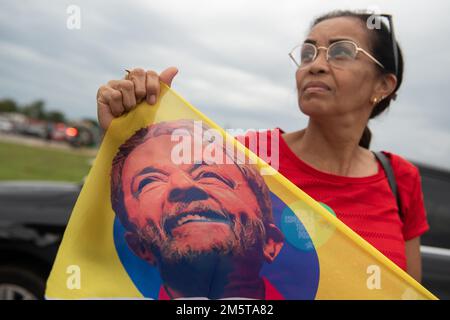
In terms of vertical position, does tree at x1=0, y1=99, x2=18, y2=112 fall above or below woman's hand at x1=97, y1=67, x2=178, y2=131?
above

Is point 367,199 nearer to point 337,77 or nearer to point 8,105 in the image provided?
point 337,77

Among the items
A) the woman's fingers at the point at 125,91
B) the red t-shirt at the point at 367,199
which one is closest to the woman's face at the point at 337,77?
the red t-shirt at the point at 367,199

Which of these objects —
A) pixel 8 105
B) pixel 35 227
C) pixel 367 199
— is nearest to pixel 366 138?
pixel 367 199

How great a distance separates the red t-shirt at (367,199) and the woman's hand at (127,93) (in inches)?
15.0

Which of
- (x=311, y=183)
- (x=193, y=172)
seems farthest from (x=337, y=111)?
(x=193, y=172)

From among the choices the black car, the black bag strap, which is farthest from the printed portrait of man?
the black car

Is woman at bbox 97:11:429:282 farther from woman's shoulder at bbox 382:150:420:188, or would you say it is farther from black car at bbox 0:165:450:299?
black car at bbox 0:165:450:299

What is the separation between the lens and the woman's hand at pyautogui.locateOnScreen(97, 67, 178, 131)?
1481 millimetres

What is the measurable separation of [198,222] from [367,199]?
2.04 feet

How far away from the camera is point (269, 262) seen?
1.47 m

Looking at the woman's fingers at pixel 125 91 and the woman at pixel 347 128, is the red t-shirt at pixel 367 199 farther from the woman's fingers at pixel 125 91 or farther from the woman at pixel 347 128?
the woman's fingers at pixel 125 91

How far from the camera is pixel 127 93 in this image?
149cm

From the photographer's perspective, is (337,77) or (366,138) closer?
(337,77)

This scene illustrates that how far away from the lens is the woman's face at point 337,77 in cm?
167
